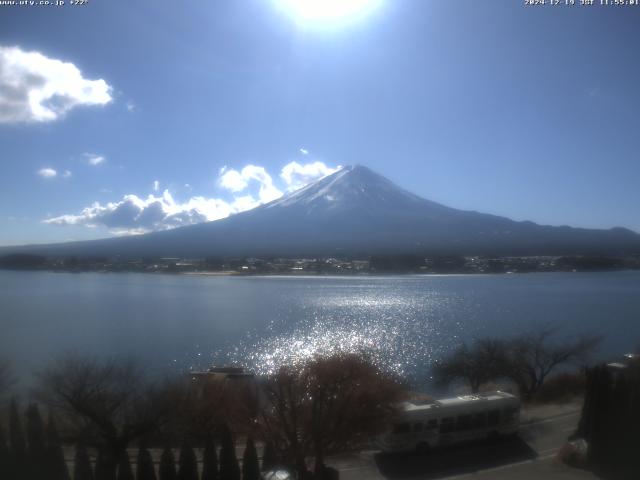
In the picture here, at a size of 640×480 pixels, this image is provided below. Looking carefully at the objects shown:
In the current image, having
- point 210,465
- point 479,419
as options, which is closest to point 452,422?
point 479,419

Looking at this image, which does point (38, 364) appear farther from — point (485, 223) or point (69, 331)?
point (485, 223)

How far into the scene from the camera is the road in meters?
3.65

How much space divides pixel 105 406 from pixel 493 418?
3.14 metres

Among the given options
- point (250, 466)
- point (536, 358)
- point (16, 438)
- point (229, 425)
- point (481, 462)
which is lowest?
point (481, 462)

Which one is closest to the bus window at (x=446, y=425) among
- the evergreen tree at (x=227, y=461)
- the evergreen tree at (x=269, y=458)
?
the evergreen tree at (x=269, y=458)

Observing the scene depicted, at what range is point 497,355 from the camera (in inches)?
281

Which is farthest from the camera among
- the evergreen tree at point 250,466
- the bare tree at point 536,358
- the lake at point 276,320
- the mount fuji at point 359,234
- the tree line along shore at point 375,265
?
the mount fuji at point 359,234

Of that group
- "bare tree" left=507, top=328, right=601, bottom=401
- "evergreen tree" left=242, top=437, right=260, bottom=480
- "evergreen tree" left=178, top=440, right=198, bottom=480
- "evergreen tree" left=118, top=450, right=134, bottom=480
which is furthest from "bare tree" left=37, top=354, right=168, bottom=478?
"bare tree" left=507, top=328, right=601, bottom=401

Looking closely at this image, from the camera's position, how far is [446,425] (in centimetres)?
428

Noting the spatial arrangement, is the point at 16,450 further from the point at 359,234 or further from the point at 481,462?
the point at 359,234

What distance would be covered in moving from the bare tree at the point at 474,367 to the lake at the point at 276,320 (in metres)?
0.34

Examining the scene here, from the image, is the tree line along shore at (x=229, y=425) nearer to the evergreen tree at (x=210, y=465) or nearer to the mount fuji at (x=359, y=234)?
the evergreen tree at (x=210, y=465)

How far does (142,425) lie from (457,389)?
14.4 ft

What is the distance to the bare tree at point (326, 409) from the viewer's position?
11.9ft
